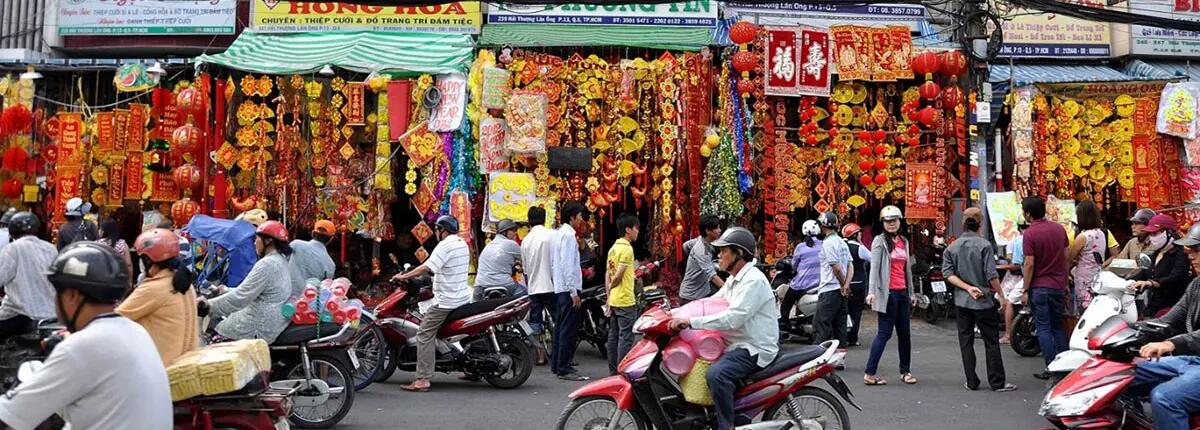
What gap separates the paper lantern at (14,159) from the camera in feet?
41.6

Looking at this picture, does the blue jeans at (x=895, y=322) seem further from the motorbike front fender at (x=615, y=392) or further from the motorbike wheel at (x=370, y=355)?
the motorbike wheel at (x=370, y=355)

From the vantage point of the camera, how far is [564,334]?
30.5ft

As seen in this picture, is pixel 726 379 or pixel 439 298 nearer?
pixel 726 379

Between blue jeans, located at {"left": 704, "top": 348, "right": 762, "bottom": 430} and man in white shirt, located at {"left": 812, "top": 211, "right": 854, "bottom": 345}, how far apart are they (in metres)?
4.87

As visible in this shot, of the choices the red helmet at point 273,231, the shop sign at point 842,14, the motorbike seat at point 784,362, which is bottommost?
the motorbike seat at point 784,362

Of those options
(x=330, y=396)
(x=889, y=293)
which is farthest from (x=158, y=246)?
(x=889, y=293)

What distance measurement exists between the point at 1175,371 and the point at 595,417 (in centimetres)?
289

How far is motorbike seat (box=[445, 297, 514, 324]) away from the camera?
8641 millimetres

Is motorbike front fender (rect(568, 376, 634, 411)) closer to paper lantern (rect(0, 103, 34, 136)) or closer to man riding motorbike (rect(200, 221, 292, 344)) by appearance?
man riding motorbike (rect(200, 221, 292, 344))

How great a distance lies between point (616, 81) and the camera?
41.4 ft

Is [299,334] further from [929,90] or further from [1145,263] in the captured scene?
[929,90]

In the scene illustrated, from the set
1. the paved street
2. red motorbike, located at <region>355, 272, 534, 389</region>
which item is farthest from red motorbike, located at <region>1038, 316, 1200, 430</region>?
red motorbike, located at <region>355, 272, 534, 389</region>

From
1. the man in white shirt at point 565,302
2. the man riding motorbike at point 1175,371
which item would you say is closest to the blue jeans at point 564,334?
the man in white shirt at point 565,302

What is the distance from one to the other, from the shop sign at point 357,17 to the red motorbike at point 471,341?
5045 mm
